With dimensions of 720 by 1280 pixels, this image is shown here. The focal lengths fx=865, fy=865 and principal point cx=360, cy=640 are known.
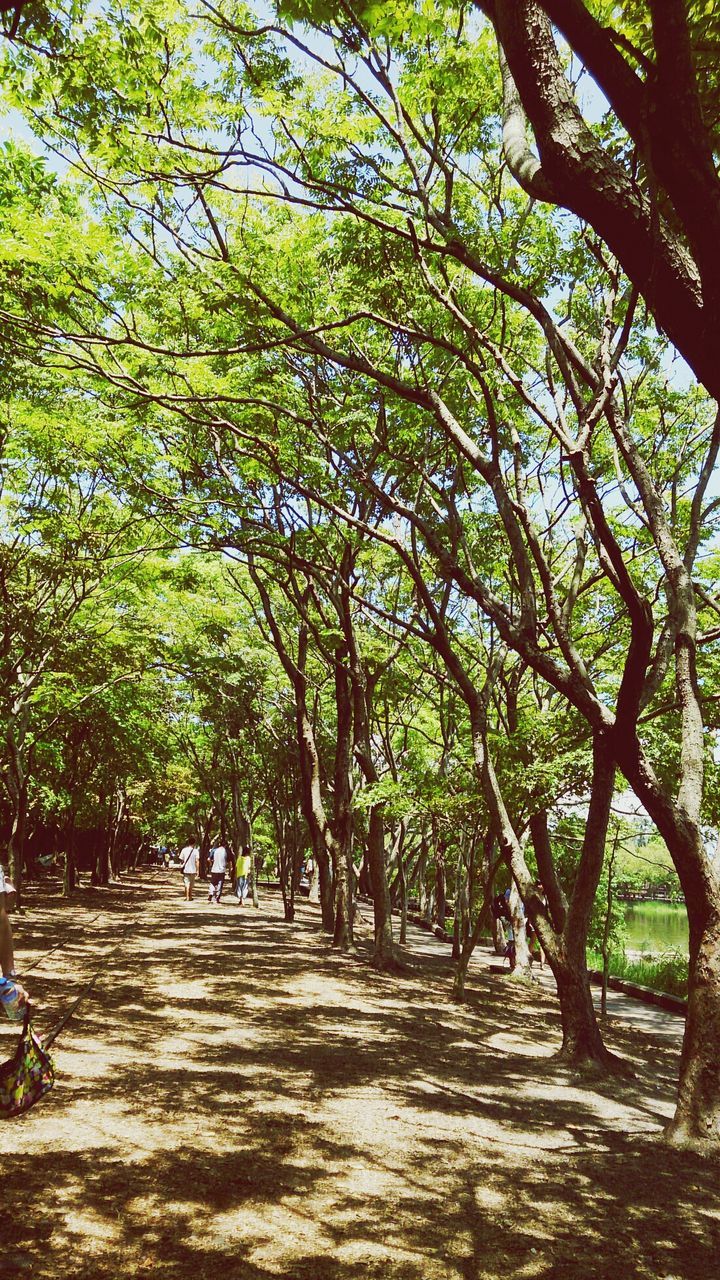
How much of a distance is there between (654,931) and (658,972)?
35700 millimetres

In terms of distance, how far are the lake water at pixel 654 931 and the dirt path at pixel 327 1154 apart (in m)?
19.3

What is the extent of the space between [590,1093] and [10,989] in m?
6.40

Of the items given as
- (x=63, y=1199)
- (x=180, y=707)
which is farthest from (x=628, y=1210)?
(x=180, y=707)

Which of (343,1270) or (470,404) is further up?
(470,404)

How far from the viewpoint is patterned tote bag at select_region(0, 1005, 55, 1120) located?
386cm

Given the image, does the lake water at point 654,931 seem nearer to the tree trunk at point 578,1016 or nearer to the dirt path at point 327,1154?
the tree trunk at point 578,1016

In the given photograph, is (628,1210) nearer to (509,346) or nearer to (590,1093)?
(590,1093)

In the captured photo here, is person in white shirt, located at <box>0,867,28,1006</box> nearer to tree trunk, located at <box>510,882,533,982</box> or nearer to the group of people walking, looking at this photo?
tree trunk, located at <box>510,882,533,982</box>

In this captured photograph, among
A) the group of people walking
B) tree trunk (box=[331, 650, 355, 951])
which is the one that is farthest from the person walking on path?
the group of people walking

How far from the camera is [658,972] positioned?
2216 centimetres

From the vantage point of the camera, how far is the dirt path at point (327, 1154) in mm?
4023

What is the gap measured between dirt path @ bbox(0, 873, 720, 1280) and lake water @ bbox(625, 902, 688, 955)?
63.2ft

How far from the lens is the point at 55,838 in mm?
40500

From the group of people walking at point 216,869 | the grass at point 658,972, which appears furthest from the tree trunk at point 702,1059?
the group of people walking at point 216,869
